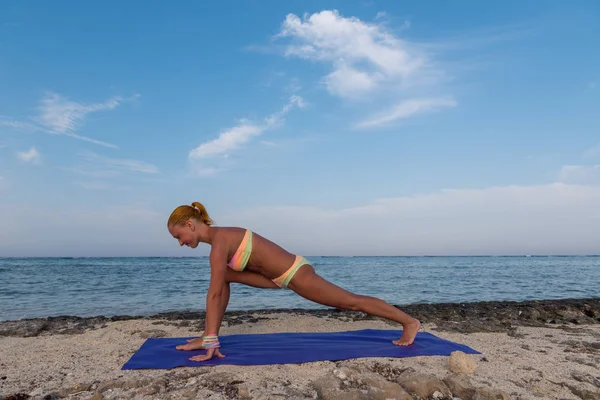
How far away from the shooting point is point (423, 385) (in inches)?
128

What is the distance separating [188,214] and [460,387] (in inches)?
107

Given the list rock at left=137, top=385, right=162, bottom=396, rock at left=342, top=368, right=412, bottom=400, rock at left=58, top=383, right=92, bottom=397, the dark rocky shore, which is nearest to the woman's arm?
rock at left=137, top=385, right=162, bottom=396

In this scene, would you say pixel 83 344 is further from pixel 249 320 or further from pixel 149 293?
pixel 149 293

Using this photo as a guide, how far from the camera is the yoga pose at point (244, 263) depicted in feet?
13.4

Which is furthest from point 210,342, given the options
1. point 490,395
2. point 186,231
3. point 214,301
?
point 490,395

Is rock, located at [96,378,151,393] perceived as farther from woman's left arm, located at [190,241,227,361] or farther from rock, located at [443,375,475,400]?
rock, located at [443,375,475,400]

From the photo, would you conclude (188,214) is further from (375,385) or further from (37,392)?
(375,385)

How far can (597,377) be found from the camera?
146 inches

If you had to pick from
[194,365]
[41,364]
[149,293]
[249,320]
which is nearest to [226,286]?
[194,365]

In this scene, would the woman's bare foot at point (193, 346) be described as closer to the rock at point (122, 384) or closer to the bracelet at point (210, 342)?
the bracelet at point (210, 342)

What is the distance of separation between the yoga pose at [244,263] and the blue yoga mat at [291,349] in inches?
9.6

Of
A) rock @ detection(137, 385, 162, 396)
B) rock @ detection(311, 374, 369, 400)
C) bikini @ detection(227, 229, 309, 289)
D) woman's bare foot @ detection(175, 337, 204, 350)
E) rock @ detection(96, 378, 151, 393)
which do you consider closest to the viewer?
rock @ detection(311, 374, 369, 400)

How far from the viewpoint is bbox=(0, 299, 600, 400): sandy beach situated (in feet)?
10.5

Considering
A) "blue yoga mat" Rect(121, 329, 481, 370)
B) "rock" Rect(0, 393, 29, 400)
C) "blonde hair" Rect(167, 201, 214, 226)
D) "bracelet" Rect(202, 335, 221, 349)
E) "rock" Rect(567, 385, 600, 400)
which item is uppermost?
"blonde hair" Rect(167, 201, 214, 226)
